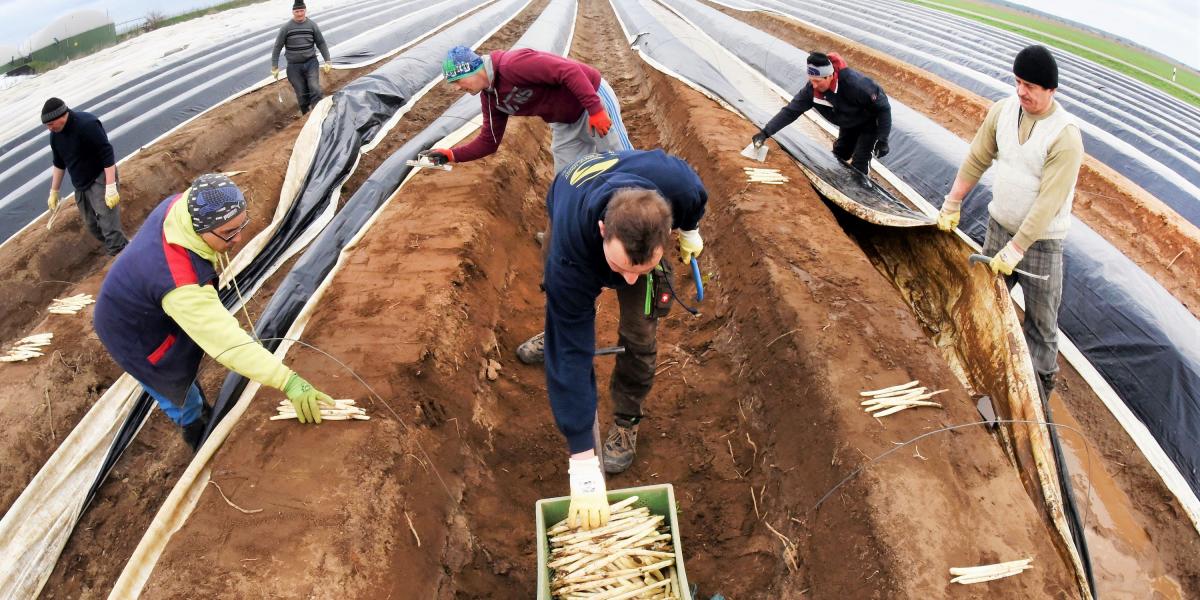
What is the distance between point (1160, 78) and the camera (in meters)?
11.3

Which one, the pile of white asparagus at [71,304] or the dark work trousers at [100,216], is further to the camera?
the dark work trousers at [100,216]

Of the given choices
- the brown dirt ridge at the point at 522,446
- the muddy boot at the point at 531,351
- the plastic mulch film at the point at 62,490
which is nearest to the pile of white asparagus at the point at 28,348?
the brown dirt ridge at the point at 522,446

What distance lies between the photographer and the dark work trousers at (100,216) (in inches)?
213

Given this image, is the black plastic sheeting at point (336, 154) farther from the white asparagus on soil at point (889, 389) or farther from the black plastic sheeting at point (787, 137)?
the white asparagus on soil at point (889, 389)

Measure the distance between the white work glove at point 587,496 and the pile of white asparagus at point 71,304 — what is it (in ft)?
14.5

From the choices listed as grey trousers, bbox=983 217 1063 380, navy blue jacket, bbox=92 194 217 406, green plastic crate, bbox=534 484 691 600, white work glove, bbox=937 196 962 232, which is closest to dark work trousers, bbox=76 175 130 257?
navy blue jacket, bbox=92 194 217 406

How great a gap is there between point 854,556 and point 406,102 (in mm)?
7935

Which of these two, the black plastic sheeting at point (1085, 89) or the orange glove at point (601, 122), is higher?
the orange glove at point (601, 122)

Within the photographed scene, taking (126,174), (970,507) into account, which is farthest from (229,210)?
(126,174)

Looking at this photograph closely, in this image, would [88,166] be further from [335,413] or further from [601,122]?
[601,122]

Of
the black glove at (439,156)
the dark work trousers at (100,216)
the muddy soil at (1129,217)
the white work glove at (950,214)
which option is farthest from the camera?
the dark work trousers at (100,216)

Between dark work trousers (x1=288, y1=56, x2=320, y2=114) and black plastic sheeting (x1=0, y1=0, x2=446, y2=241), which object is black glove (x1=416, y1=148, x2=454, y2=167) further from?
dark work trousers (x1=288, y1=56, x2=320, y2=114)

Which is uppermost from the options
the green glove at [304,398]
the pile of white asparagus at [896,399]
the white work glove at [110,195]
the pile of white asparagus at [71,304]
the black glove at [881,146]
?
the black glove at [881,146]

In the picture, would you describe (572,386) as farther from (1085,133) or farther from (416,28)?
(416,28)
